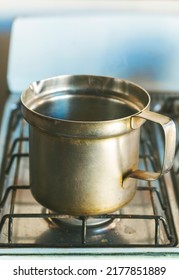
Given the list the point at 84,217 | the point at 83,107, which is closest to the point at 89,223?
the point at 84,217

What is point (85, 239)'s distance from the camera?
0.61 meters

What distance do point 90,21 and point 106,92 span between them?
311 mm

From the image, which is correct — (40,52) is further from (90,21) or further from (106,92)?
(106,92)

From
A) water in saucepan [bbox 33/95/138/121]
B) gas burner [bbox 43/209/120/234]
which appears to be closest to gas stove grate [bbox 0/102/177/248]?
gas burner [bbox 43/209/120/234]

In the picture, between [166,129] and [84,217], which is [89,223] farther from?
[166,129]

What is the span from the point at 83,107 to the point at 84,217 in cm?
17

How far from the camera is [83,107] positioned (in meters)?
0.69

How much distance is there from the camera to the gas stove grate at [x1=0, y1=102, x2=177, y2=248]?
595 millimetres

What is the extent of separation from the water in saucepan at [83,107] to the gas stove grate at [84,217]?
0.35ft

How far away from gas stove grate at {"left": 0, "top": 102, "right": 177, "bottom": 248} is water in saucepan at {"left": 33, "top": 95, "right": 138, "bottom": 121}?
108 millimetres

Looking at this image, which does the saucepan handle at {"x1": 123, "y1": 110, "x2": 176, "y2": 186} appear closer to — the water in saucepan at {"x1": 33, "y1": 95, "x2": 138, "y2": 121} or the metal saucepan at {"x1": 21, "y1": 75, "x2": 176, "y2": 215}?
the metal saucepan at {"x1": 21, "y1": 75, "x2": 176, "y2": 215}

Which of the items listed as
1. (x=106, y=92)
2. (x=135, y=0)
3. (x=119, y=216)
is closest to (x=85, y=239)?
(x=119, y=216)
